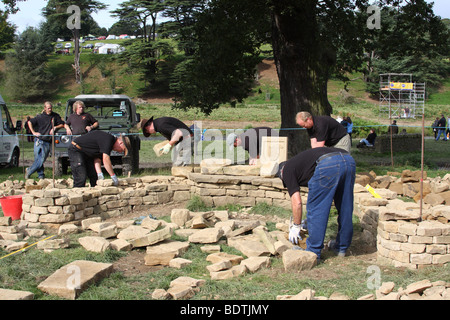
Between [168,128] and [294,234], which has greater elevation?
[168,128]

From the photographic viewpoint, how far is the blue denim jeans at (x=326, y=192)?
557cm

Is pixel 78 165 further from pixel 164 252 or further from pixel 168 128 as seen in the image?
pixel 164 252

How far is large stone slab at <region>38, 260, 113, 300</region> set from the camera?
15.0 ft

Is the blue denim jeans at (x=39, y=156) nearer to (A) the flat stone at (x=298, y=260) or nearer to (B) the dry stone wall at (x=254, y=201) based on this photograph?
(B) the dry stone wall at (x=254, y=201)

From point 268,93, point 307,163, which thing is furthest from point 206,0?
point 268,93

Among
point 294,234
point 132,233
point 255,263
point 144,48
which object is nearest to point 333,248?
point 294,234

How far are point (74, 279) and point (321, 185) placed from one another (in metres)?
2.87

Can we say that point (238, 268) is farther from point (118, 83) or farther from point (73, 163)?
point (118, 83)

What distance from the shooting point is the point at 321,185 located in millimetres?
5598

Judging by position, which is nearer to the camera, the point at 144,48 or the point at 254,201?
the point at 254,201

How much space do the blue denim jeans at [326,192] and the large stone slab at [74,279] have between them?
7.77 ft

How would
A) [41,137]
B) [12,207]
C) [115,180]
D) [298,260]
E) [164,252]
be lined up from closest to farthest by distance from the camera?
[298,260], [164,252], [12,207], [115,180], [41,137]

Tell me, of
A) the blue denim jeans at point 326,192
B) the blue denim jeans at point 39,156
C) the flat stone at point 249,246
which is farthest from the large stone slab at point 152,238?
the blue denim jeans at point 39,156

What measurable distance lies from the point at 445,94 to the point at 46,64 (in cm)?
4274
